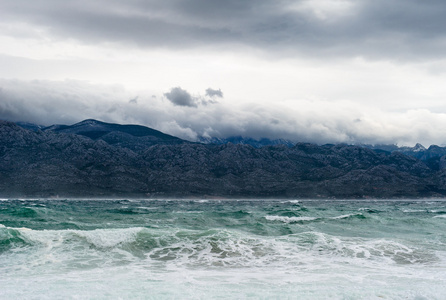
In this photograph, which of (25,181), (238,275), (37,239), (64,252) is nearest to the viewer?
(238,275)

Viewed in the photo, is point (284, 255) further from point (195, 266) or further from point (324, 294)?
point (324, 294)

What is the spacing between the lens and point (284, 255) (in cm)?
2342

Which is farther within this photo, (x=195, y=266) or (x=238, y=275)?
(x=195, y=266)

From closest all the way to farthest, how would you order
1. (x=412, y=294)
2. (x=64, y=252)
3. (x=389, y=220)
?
(x=412, y=294), (x=64, y=252), (x=389, y=220)

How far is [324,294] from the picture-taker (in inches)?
567

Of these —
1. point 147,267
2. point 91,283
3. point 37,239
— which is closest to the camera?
point 91,283

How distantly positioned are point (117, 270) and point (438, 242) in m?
24.8

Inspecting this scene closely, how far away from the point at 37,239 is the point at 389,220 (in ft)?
133

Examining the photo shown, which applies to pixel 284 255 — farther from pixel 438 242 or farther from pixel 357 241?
pixel 438 242

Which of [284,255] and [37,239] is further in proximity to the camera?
[37,239]

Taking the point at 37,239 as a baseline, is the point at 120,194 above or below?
below

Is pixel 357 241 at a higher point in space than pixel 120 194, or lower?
higher

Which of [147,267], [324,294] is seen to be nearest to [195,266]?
[147,267]

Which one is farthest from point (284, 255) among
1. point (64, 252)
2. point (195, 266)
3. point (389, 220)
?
point (389, 220)
